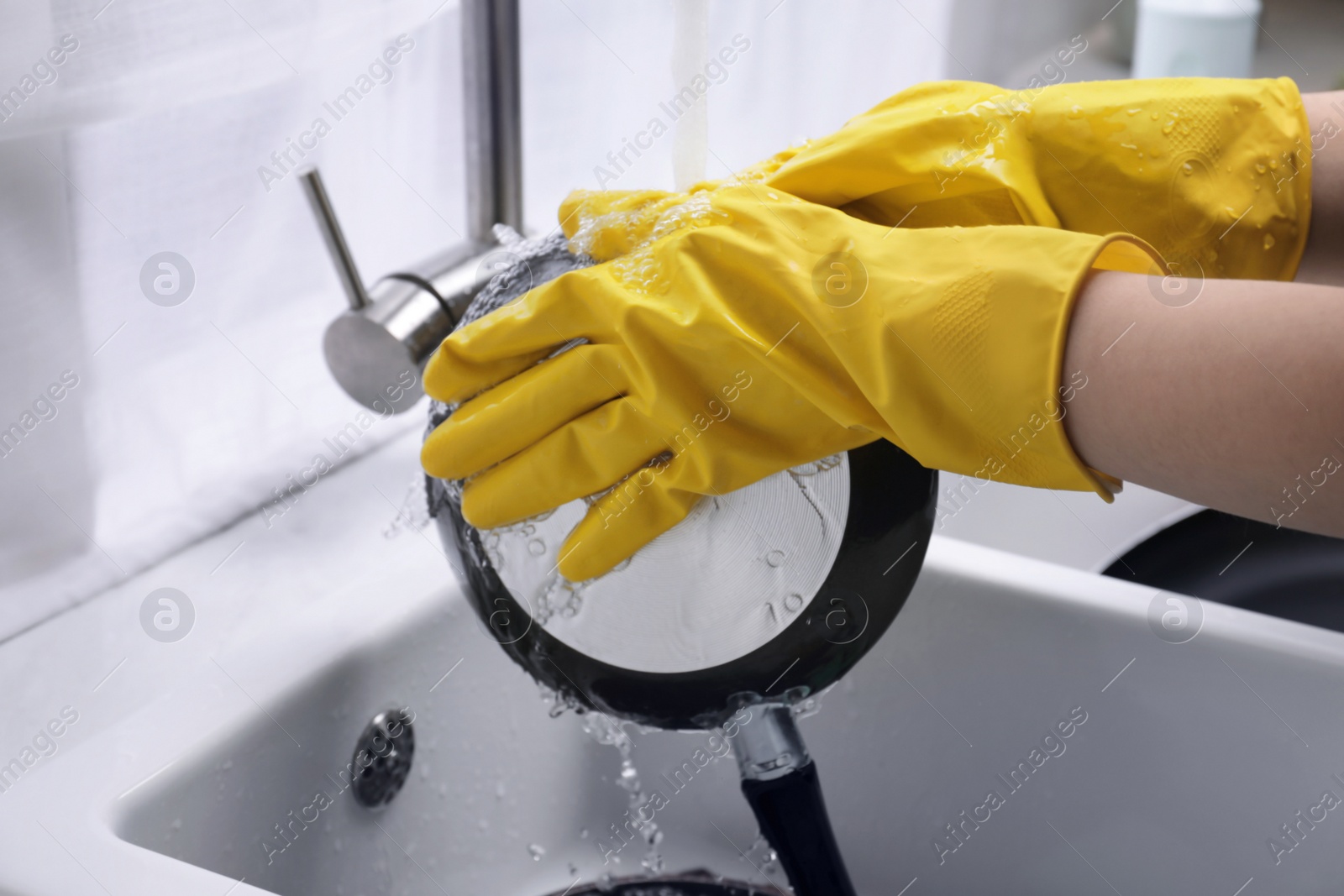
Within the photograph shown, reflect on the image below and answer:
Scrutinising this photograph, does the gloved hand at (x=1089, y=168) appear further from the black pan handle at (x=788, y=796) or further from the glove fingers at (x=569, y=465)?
the black pan handle at (x=788, y=796)

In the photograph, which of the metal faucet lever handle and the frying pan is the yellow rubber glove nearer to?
the frying pan

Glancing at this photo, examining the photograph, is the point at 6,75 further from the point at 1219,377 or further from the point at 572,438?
the point at 1219,377

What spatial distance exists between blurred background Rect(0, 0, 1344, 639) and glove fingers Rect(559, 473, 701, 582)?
0.35m

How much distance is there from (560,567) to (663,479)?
67mm

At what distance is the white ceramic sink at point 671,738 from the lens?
2.05ft

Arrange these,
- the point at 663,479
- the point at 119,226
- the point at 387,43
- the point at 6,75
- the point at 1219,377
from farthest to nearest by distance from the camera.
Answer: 1. the point at 387,43
2. the point at 119,226
3. the point at 6,75
4. the point at 663,479
5. the point at 1219,377

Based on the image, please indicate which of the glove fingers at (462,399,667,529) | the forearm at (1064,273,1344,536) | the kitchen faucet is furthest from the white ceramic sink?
the forearm at (1064,273,1344,536)

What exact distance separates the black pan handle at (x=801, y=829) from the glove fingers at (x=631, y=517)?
5.4 inches

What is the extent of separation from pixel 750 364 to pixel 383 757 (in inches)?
15.1

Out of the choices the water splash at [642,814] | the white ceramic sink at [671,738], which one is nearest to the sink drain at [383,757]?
the white ceramic sink at [671,738]

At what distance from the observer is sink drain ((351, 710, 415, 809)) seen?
0.67 meters

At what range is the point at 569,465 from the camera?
50cm

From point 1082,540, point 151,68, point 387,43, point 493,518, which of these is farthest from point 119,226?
point 1082,540

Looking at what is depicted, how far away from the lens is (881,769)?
0.77 metres
